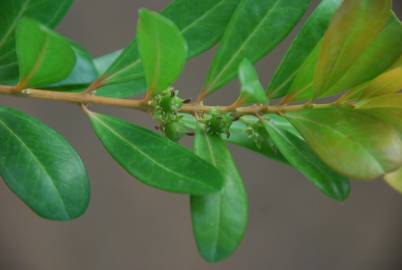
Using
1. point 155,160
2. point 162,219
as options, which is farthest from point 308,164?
point 162,219

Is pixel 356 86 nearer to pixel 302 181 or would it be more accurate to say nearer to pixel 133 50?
pixel 133 50

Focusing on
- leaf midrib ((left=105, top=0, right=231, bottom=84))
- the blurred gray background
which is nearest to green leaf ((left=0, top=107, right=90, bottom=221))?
leaf midrib ((left=105, top=0, right=231, bottom=84))

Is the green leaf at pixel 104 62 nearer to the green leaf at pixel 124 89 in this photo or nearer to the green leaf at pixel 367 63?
the green leaf at pixel 124 89

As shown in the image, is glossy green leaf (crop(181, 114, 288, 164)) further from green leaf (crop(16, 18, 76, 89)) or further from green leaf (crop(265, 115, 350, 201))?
green leaf (crop(16, 18, 76, 89))

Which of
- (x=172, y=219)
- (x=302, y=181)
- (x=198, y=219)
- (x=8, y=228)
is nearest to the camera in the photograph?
(x=198, y=219)

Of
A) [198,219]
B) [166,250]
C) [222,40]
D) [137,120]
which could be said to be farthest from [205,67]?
[198,219]
